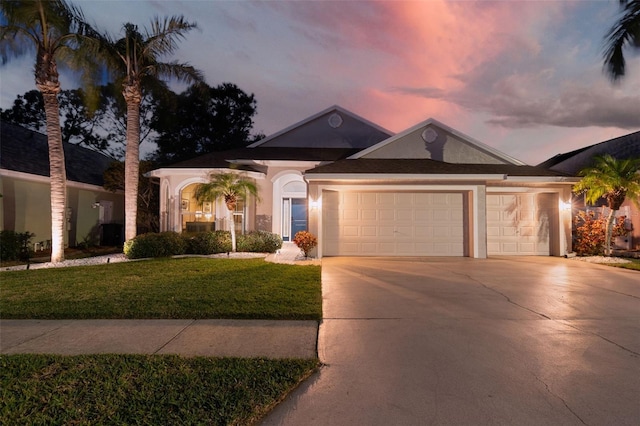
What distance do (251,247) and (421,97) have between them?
1170cm

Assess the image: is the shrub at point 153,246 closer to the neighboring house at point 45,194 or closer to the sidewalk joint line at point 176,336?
the neighboring house at point 45,194

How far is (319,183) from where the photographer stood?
12.5 m

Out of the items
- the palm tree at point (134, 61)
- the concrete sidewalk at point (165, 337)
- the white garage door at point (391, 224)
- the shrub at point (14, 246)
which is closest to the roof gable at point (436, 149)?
the white garage door at point (391, 224)

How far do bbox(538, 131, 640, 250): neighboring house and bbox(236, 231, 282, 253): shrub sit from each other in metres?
12.2

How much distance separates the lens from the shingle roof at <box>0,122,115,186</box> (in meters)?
13.0

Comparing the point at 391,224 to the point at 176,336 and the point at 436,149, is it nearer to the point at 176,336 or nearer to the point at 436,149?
the point at 436,149

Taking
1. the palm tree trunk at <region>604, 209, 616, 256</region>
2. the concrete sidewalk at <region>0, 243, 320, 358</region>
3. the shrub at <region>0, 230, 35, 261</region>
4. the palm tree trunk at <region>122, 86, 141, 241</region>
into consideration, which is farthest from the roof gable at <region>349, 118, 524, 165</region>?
the shrub at <region>0, 230, 35, 261</region>

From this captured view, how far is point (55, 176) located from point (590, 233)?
61.7 feet

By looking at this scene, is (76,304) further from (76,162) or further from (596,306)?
(76,162)

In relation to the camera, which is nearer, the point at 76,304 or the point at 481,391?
the point at 481,391

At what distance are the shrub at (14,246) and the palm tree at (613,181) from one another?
19329mm

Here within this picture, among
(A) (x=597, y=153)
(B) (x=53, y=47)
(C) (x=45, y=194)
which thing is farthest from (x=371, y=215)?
(A) (x=597, y=153)

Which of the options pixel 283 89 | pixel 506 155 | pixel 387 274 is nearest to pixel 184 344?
pixel 387 274

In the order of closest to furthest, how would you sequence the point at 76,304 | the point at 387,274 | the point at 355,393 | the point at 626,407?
the point at 626,407
the point at 355,393
the point at 76,304
the point at 387,274
